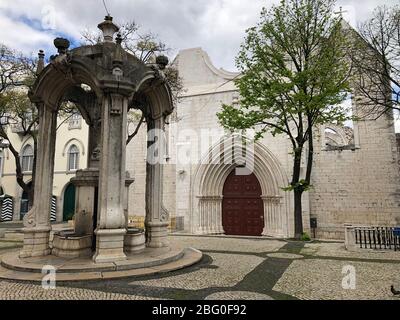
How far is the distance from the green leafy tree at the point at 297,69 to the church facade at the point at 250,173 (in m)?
2.17

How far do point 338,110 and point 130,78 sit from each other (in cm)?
837

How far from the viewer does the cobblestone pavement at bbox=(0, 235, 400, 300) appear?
441 cm

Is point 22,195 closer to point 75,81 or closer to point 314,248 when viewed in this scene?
point 75,81

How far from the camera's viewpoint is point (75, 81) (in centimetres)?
720

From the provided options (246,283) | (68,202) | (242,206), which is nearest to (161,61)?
(246,283)

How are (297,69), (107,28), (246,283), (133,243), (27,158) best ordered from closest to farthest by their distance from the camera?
(246,283)
(133,243)
(107,28)
(297,69)
(27,158)

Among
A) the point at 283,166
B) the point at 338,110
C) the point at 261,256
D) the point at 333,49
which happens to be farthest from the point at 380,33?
the point at 261,256

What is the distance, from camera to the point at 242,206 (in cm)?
1659

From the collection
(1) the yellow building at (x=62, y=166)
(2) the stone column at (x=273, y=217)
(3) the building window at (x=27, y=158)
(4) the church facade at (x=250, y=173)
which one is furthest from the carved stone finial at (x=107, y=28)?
(3) the building window at (x=27, y=158)

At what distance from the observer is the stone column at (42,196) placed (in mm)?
6824

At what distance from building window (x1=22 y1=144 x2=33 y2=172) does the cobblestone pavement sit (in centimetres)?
2356

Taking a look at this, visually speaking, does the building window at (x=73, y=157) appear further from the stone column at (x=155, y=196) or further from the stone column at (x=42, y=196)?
the stone column at (x=155, y=196)

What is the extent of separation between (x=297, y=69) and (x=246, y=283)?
938 cm

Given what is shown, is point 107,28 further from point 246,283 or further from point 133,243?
point 246,283
